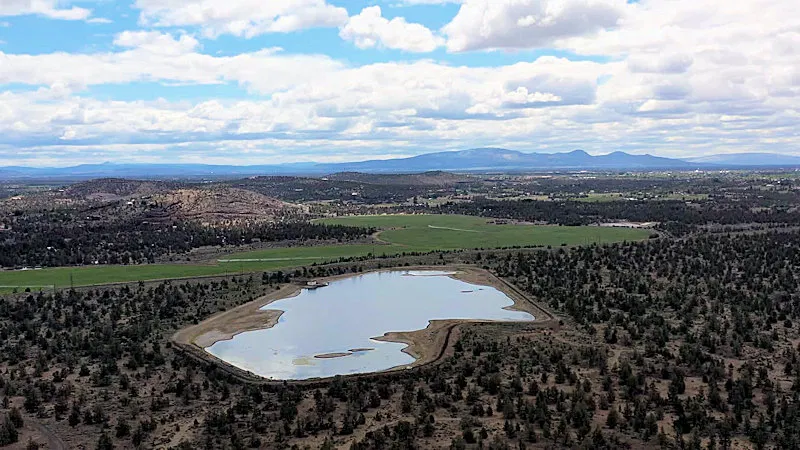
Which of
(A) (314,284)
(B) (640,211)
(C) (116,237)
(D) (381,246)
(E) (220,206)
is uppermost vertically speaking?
(E) (220,206)

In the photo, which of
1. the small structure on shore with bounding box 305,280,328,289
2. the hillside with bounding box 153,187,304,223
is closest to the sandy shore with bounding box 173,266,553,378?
the small structure on shore with bounding box 305,280,328,289

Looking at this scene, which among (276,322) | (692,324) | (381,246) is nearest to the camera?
(692,324)

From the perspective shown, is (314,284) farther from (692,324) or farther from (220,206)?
(220,206)

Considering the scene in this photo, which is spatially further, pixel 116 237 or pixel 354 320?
pixel 116 237

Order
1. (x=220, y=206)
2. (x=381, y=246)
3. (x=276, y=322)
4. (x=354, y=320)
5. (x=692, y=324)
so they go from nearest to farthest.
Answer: (x=692, y=324) < (x=276, y=322) < (x=354, y=320) < (x=381, y=246) < (x=220, y=206)

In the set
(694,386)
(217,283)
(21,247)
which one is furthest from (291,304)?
(21,247)

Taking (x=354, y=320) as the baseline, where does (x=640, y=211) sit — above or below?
above

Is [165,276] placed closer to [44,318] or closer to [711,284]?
[44,318]

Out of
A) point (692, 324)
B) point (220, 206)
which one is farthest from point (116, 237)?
point (692, 324)
